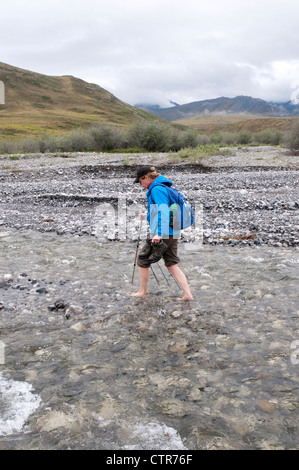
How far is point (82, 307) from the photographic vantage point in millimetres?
6391

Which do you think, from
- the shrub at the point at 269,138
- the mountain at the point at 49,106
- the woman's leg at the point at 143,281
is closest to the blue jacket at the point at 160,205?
the woman's leg at the point at 143,281

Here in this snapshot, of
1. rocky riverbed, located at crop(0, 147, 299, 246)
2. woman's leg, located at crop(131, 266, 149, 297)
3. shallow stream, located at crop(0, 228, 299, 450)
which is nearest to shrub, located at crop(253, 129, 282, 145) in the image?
rocky riverbed, located at crop(0, 147, 299, 246)

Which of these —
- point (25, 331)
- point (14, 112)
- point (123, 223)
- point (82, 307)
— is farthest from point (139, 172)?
point (14, 112)

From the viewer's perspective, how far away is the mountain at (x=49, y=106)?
121188mm

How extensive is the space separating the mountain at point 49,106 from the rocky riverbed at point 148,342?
3916 inches

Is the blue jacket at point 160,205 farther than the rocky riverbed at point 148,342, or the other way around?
the blue jacket at point 160,205

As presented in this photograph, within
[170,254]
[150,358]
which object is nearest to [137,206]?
[170,254]

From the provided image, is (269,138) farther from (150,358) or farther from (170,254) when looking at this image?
(150,358)

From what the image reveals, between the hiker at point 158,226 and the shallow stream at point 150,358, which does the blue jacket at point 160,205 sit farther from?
the shallow stream at point 150,358

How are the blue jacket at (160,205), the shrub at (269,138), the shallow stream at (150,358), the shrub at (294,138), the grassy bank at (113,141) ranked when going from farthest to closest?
the shrub at (269,138), the grassy bank at (113,141), the shrub at (294,138), the blue jacket at (160,205), the shallow stream at (150,358)

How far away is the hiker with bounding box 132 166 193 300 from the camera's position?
223 inches
